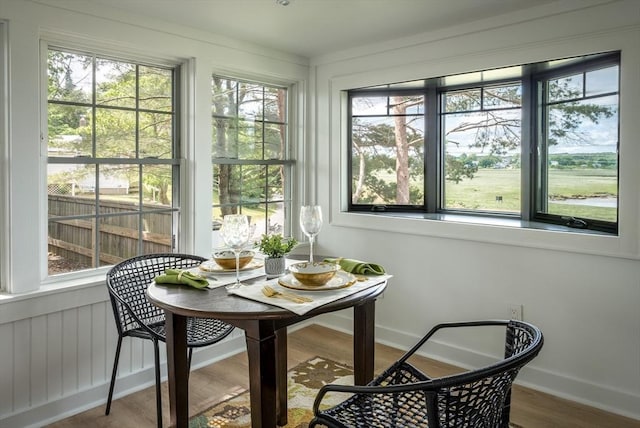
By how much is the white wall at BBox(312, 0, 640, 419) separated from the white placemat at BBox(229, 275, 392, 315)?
1.27 metres

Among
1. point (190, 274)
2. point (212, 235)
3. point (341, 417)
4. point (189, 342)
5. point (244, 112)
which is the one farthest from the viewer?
point (244, 112)

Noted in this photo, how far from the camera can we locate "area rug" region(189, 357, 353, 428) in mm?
2447

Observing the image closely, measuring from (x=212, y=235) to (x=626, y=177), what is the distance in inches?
99.0

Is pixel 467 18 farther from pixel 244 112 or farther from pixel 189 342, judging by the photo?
pixel 189 342

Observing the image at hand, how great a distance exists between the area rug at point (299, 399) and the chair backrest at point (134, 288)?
1.92 ft

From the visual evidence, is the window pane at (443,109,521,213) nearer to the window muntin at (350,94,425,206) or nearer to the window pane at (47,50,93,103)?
the window muntin at (350,94,425,206)

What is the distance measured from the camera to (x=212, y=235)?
10.8 feet

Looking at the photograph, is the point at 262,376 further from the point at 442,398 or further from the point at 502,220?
the point at 502,220

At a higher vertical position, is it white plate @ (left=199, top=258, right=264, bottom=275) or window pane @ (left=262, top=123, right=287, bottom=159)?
window pane @ (left=262, top=123, right=287, bottom=159)

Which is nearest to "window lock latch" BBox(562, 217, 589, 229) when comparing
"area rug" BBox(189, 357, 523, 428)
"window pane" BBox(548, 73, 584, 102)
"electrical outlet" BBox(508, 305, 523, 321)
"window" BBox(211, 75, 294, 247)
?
"electrical outlet" BBox(508, 305, 523, 321)

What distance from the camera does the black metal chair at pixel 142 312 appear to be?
91.0 inches

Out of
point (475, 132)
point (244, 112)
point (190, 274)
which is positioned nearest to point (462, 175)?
point (475, 132)

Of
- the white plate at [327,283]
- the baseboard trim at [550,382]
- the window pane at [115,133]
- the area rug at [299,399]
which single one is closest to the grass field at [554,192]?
the baseboard trim at [550,382]

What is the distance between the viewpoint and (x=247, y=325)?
5.51ft
